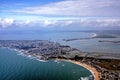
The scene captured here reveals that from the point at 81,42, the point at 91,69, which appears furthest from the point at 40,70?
the point at 81,42

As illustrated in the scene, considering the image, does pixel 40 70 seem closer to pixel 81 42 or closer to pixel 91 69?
pixel 91 69

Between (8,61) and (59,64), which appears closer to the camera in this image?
(59,64)

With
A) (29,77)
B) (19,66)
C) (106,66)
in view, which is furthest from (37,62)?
(106,66)

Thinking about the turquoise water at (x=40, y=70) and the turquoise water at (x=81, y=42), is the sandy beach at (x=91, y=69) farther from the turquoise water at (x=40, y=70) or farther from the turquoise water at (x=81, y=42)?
the turquoise water at (x=81, y=42)

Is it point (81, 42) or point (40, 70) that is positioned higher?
point (81, 42)

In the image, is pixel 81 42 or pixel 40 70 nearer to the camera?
pixel 40 70

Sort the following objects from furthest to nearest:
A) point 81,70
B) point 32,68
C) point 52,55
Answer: point 52,55
point 32,68
point 81,70

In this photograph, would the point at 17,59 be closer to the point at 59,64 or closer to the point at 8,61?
the point at 8,61

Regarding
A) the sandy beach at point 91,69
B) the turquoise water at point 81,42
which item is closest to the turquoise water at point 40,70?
the sandy beach at point 91,69

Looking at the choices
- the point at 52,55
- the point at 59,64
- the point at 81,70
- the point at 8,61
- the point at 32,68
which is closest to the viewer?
the point at 81,70
